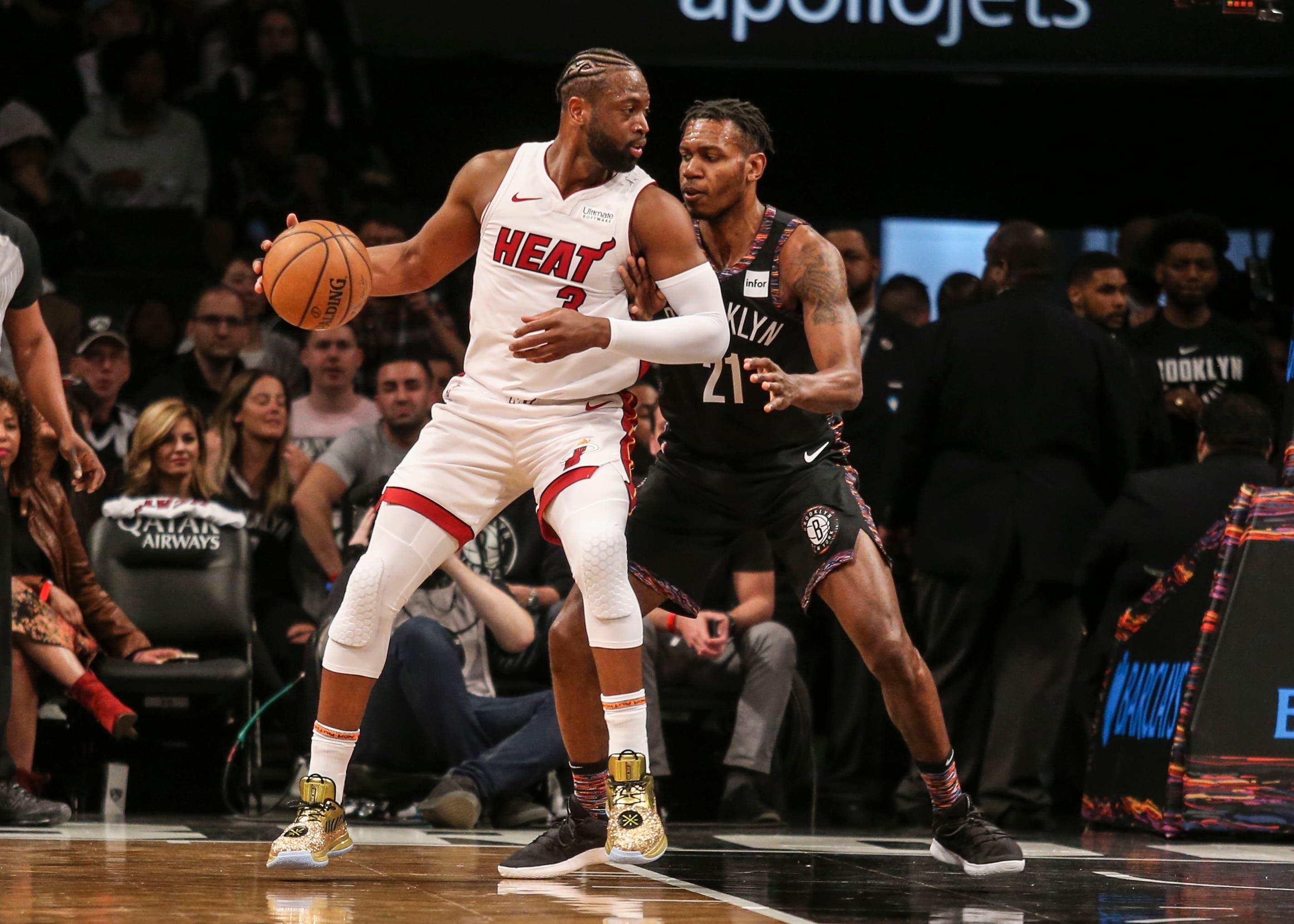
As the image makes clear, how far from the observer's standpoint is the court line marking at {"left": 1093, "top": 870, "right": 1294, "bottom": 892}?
14.9 ft

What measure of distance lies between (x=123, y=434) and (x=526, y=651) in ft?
8.27

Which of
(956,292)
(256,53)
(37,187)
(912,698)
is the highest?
(256,53)

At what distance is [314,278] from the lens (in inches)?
173

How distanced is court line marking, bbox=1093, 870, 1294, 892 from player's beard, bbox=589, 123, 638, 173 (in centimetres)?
234

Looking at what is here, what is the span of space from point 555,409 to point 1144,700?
298cm

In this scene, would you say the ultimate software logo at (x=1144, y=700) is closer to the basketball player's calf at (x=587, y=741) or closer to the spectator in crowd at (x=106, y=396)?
the basketball player's calf at (x=587, y=741)

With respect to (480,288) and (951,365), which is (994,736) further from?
(480,288)

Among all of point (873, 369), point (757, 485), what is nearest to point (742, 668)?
point (873, 369)

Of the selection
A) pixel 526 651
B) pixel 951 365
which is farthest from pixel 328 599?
pixel 951 365

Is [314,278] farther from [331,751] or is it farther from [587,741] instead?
[587,741]

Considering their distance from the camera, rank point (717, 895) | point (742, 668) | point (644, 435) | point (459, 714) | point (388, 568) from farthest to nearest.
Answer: point (644, 435)
point (742, 668)
point (459, 714)
point (388, 568)
point (717, 895)

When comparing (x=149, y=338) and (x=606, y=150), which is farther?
(x=149, y=338)

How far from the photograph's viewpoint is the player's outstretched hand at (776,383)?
4168 millimetres

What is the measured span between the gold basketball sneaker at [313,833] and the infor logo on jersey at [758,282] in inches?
68.8
